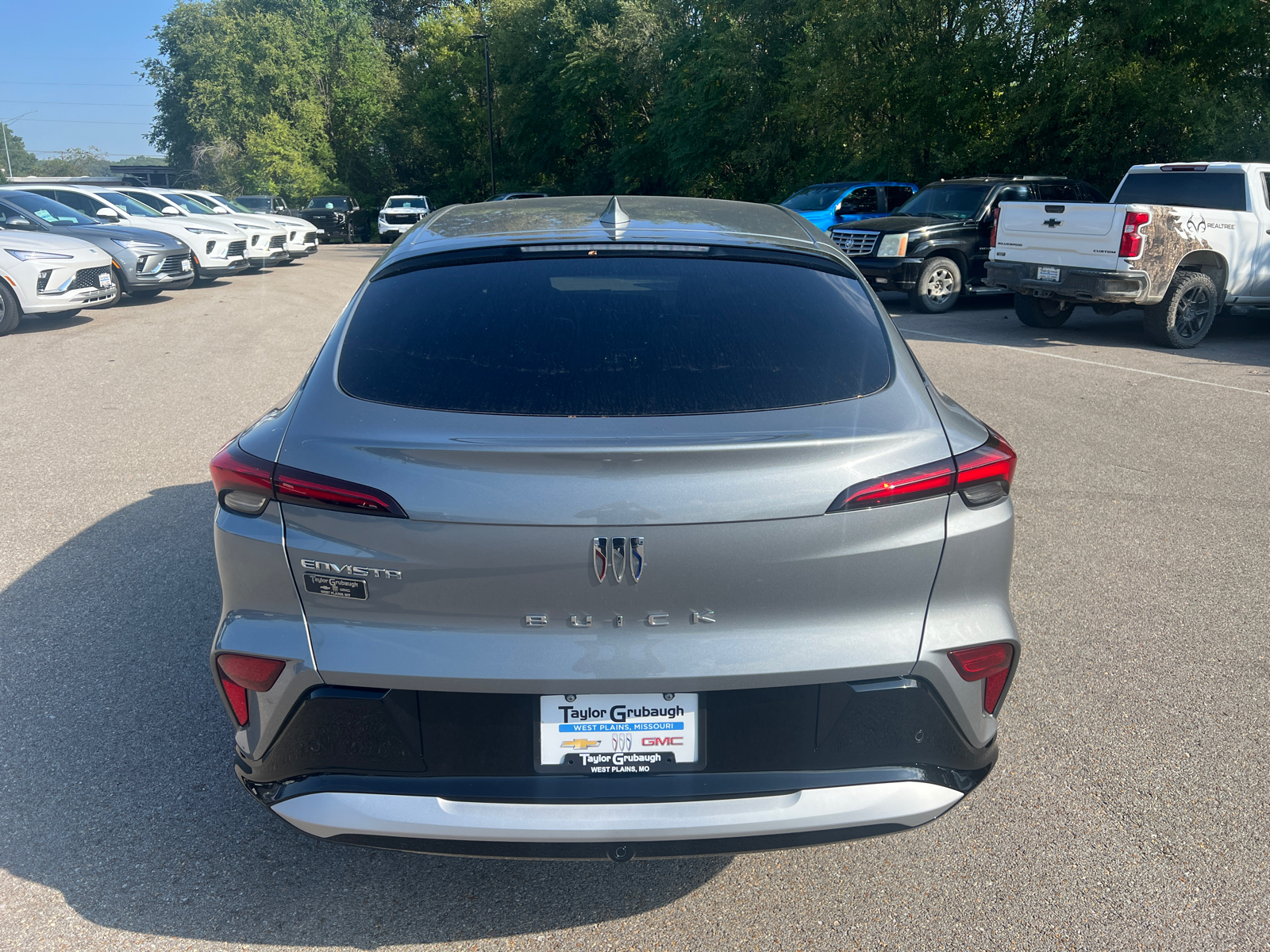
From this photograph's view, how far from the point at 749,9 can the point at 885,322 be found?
31.5 m

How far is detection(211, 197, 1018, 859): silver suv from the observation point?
2.11m

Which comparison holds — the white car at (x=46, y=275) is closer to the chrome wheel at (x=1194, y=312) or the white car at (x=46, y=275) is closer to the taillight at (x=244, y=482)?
the taillight at (x=244, y=482)

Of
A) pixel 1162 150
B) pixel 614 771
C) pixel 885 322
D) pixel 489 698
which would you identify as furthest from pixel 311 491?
pixel 1162 150

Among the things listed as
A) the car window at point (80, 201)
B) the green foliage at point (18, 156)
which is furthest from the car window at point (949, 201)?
the green foliage at point (18, 156)

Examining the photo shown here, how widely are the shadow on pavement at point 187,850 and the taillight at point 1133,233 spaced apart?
10223 mm

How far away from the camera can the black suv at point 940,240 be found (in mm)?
14625

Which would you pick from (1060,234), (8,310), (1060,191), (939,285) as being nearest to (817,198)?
(1060,191)

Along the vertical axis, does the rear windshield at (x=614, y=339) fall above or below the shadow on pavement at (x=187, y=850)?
above

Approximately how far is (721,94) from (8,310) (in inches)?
1007

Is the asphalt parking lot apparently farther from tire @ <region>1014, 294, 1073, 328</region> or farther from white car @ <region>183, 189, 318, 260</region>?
white car @ <region>183, 189, 318, 260</region>

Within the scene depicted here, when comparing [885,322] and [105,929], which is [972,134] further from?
[105,929]

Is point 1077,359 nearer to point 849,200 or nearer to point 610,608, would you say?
point 849,200

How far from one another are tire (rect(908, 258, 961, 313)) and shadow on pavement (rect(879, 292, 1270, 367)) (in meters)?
0.16

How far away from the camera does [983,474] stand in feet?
7.68
